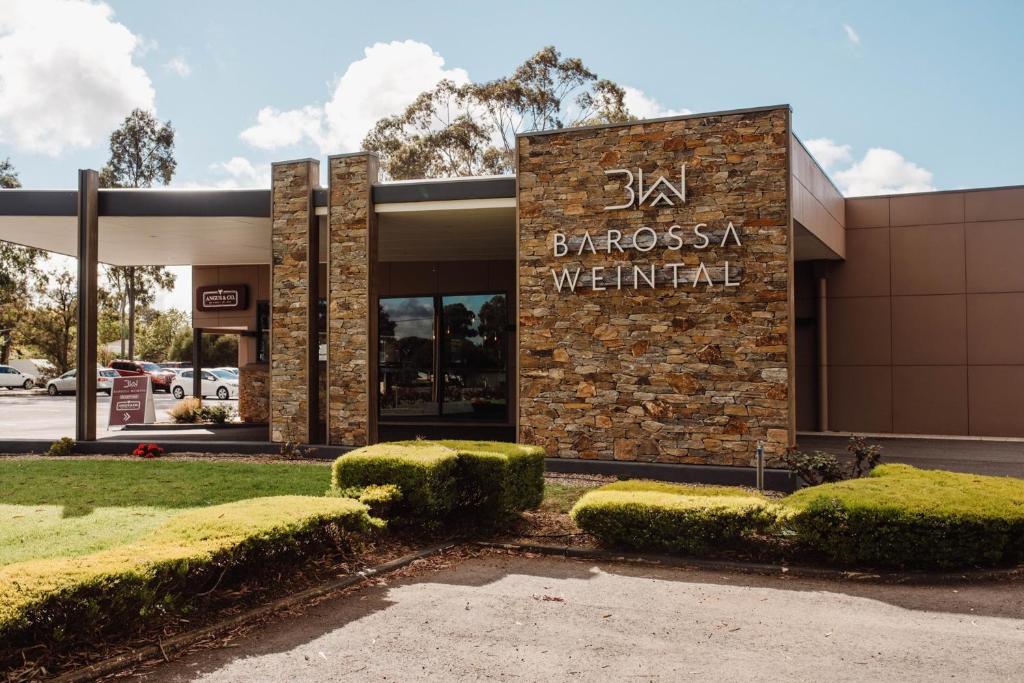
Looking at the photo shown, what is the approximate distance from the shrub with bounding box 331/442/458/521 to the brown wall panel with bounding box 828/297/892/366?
11.1m

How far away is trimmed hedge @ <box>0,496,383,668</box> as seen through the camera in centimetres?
387

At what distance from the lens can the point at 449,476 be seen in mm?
7352

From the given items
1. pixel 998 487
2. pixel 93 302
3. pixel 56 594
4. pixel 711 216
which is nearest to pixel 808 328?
pixel 711 216

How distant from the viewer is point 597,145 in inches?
417

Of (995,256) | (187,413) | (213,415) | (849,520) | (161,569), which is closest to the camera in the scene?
(161,569)

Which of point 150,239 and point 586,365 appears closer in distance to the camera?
point 586,365

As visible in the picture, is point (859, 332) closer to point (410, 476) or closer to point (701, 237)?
point (701, 237)

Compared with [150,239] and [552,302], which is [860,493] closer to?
[552,302]

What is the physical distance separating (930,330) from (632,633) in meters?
12.9

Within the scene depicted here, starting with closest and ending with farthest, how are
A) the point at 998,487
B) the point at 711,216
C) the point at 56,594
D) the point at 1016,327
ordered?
the point at 56,594, the point at 998,487, the point at 711,216, the point at 1016,327

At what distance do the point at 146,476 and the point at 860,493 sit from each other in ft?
28.7

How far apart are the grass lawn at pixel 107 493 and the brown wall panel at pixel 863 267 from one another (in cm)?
1102

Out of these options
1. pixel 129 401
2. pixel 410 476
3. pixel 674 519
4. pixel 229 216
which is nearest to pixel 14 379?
pixel 129 401

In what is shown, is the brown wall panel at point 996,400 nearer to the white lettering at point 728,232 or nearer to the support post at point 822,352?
the support post at point 822,352
